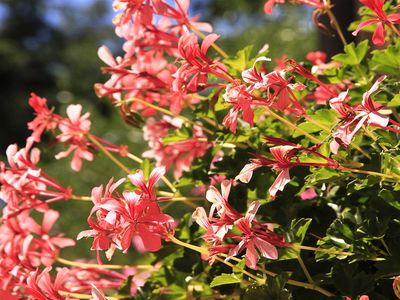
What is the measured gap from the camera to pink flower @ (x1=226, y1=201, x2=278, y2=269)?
27.8 inches

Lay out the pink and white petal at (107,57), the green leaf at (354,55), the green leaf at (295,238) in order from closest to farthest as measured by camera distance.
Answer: the green leaf at (295,238), the green leaf at (354,55), the pink and white petal at (107,57)

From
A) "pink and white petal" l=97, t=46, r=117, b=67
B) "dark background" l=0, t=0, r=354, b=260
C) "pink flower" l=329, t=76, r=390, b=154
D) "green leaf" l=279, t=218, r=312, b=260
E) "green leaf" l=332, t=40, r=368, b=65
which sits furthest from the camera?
"dark background" l=0, t=0, r=354, b=260

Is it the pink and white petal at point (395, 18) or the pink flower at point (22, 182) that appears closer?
the pink and white petal at point (395, 18)

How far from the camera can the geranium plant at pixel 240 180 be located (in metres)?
0.72

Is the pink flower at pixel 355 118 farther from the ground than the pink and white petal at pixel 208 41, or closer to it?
closer to it

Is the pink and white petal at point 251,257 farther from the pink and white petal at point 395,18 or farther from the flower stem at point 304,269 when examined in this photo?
the pink and white petal at point 395,18

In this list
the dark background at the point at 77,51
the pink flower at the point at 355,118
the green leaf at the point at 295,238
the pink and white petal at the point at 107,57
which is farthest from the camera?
the dark background at the point at 77,51

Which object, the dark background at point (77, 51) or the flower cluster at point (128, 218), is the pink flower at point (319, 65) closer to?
the flower cluster at point (128, 218)

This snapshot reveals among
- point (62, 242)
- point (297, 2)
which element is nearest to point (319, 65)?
point (297, 2)

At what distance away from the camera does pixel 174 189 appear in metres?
1.01

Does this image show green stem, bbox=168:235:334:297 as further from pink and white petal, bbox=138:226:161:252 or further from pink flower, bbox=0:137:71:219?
pink flower, bbox=0:137:71:219

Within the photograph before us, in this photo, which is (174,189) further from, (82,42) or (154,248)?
(82,42)

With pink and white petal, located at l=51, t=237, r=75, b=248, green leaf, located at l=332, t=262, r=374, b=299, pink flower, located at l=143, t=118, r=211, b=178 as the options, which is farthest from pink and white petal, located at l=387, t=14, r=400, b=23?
pink and white petal, located at l=51, t=237, r=75, b=248

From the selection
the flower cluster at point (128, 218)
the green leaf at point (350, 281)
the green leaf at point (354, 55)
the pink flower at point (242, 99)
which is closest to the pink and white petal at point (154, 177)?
the flower cluster at point (128, 218)
